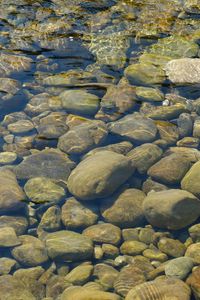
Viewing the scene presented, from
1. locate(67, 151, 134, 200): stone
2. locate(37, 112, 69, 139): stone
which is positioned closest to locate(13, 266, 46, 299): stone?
locate(67, 151, 134, 200): stone

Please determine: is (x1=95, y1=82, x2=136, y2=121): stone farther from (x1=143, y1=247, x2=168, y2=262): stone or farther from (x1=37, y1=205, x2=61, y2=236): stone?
(x1=143, y1=247, x2=168, y2=262): stone

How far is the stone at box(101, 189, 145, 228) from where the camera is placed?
240 inches

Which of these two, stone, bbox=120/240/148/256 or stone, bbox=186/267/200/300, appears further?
stone, bbox=120/240/148/256

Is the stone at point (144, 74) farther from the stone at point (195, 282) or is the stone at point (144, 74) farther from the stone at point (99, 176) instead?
the stone at point (195, 282)

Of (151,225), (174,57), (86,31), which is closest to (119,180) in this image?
(151,225)

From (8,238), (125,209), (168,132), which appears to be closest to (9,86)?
(168,132)

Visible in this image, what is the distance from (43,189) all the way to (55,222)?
58 cm

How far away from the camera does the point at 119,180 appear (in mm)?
6492

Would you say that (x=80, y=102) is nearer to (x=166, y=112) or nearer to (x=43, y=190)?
(x=166, y=112)

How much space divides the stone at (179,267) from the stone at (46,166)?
2031mm

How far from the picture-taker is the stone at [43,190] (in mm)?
6434

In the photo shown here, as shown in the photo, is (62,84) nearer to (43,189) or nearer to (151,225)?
(43,189)

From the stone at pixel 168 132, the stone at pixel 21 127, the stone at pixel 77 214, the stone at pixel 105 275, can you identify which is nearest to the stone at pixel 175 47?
the stone at pixel 168 132

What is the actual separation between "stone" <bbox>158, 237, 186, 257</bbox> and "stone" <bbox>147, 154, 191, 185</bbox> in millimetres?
950
